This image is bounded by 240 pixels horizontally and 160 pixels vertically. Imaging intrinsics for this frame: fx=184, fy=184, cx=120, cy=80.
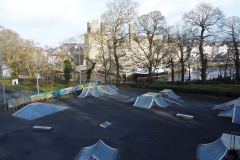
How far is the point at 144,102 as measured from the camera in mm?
18734

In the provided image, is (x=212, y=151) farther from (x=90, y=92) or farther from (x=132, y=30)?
(x=132, y=30)

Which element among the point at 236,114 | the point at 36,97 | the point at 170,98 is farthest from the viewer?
the point at 170,98

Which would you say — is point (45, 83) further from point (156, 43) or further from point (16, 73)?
point (156, 43)

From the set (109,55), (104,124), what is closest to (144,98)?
(104,124)

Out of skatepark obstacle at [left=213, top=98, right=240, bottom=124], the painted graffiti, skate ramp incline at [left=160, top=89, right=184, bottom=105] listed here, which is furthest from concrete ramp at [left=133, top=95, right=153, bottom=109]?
the painted graffiti

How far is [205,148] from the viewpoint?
941cm

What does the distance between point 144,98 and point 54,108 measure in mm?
8969

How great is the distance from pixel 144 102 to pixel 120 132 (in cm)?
703

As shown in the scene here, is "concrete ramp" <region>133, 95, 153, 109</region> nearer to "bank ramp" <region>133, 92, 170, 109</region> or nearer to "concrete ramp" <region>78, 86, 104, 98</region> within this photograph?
"bank ramp" <region>133, 92, 170, 109</region>

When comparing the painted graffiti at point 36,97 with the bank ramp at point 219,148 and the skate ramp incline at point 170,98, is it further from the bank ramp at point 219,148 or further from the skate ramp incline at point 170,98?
the bank ramp at point 219,148

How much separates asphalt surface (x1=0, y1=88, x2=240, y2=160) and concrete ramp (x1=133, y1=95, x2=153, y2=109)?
576 millimetres

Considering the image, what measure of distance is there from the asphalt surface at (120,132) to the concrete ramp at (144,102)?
58 centimetres

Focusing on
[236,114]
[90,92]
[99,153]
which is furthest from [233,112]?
[90,92]

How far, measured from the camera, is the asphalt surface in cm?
962
